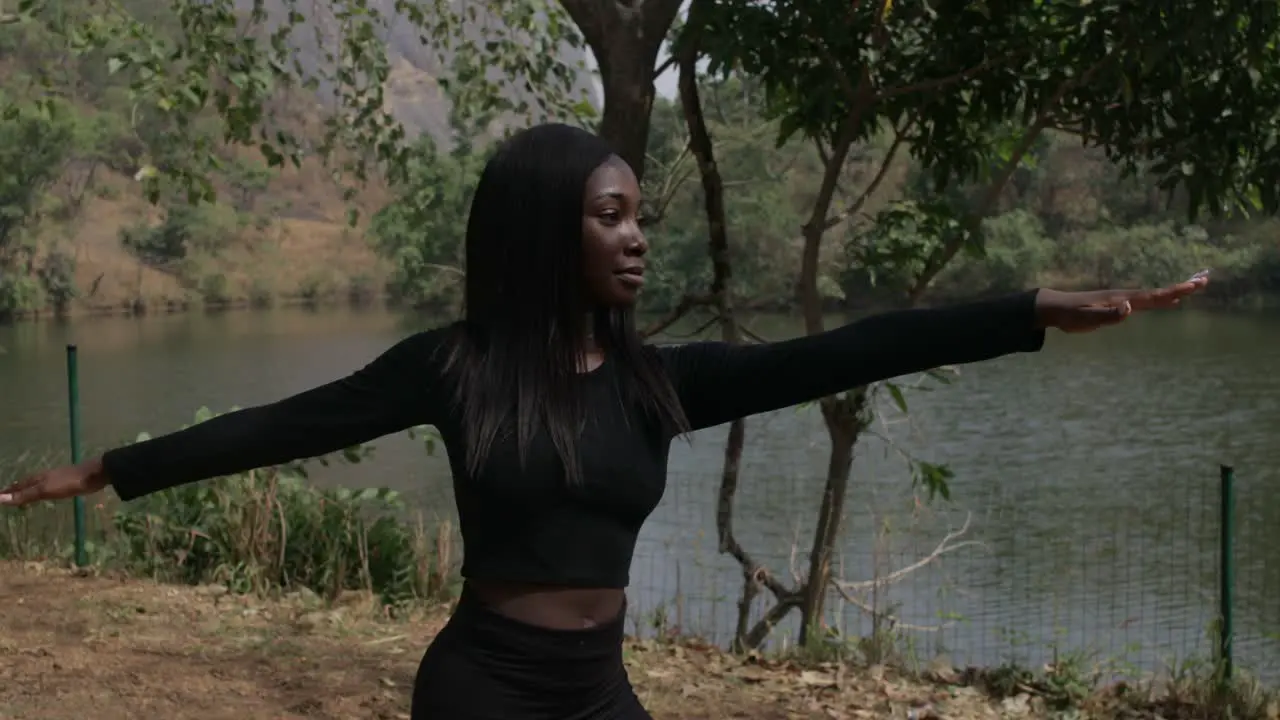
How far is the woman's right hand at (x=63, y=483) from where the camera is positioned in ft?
6.79

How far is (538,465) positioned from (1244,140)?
13.5ft

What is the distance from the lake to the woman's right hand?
4.00 m

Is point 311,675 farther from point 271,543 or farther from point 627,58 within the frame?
point 627,58

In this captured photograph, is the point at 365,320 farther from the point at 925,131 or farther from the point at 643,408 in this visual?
the point at 643,408

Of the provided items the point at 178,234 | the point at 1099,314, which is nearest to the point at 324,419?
the point at 1099,314

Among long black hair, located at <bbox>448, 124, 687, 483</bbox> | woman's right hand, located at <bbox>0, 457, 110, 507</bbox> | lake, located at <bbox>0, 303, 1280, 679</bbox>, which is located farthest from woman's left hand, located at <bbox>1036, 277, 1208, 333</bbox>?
lake, located at <bbox>0, 303, 1280, 679</bbox>

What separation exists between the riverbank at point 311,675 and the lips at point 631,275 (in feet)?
9.55

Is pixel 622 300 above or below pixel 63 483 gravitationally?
above

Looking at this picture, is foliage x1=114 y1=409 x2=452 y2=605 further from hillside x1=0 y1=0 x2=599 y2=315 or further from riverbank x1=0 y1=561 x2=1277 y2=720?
hillside x1=0 y1=0 x2=599 y2=315

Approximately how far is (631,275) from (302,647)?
3.64 meters

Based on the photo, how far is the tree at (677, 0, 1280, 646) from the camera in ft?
16.1

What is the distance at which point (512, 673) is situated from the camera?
72.0 inches

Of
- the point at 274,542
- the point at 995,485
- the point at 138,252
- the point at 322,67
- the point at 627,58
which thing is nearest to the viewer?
the point at 627,58

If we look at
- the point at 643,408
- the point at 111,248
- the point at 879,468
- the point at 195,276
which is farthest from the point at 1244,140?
the point at 111,248
